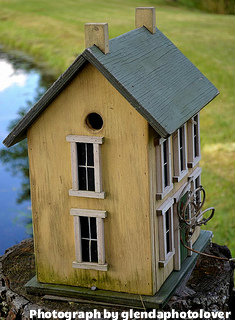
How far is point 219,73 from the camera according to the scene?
16.0 m

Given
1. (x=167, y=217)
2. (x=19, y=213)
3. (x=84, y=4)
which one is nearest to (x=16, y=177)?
(x=19, y=213)

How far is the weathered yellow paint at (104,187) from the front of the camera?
6461 mm

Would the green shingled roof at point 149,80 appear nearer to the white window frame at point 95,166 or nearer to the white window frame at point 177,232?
the white window frame at point 95,166

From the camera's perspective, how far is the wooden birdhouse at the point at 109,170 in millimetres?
6406

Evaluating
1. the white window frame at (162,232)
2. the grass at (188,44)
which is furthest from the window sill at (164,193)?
the grass at (188,44)

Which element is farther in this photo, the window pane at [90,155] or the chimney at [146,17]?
the chimney at [146,17]

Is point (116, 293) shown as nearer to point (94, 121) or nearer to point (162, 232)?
point (162, 232)

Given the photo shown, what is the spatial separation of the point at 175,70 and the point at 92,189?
169 centimetres

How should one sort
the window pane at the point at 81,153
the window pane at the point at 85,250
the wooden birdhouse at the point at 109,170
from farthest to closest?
the window pane at the point at 85,250
the window pane at the point at 81,153
the wooden birdhouse at the point at 109,170

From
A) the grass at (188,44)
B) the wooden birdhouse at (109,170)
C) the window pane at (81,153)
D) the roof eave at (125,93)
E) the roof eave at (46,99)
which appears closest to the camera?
the roof eave at (125,93)

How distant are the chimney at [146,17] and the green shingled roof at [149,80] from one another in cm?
8

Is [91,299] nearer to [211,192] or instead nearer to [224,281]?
[224,281]

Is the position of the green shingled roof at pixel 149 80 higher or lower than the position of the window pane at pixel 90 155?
higher

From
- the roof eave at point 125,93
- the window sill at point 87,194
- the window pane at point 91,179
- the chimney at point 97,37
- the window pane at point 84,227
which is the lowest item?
the window pane at point 84,227
